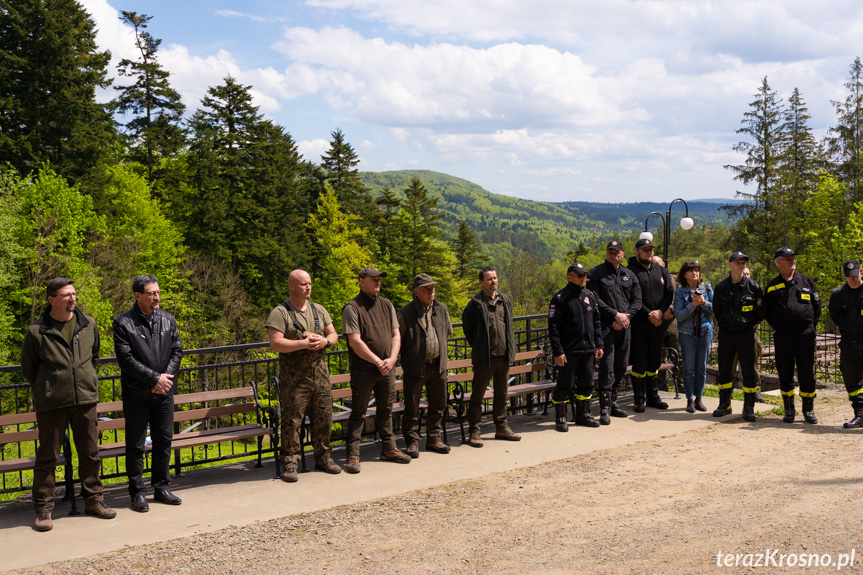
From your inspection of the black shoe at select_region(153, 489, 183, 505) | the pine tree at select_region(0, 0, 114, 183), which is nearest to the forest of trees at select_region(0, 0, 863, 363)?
the pine tree at select_region(0, 0, 114, 183)

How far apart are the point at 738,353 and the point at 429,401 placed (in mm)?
4266

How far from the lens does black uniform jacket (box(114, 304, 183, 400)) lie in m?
5.60

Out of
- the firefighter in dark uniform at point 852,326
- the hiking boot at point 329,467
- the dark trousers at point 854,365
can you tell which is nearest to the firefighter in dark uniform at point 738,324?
the firefighter in dark uniform at point 852,326

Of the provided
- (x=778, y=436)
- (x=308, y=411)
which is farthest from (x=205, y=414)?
(x=778, y=436)

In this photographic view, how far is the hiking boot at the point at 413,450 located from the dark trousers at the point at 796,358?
4664 mm

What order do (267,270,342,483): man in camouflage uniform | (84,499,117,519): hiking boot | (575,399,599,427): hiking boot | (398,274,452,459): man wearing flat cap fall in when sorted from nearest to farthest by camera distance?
(84,499,117,519): hiking boot
(267,270,342,483): man in camouflage uniform
(398,274,452,459): man wearing flat cap
(575,399,599,427): hiking boot

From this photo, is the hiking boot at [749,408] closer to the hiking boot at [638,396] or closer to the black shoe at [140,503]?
the hiking boot at [638,396]

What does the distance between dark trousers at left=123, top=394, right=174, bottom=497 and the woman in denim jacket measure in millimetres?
6451

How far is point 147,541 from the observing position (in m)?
5.00

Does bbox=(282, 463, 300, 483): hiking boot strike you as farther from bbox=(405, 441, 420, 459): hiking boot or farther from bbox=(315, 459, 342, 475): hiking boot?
bbox=(405, 441, 420, 459): hiking boot

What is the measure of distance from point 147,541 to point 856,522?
206 inches

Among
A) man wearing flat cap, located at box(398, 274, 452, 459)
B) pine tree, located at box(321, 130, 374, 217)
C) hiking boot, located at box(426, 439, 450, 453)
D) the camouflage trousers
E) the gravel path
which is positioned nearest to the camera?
the gravel path

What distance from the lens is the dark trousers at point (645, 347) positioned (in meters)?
9.09

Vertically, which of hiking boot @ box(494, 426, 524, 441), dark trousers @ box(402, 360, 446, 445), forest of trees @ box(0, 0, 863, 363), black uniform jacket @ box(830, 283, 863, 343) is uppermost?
forest of trees @ box(0, 0, 863, 363)
